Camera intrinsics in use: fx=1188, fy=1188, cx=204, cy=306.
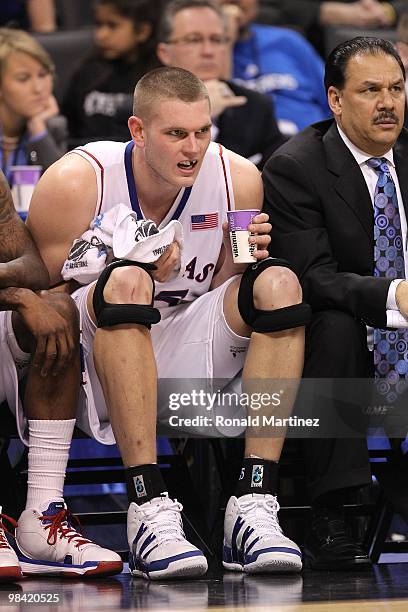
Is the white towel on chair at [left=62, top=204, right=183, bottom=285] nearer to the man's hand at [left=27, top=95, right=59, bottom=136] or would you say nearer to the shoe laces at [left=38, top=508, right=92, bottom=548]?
the shoe laces at [left=38, top=508, right=92, bottom=548]

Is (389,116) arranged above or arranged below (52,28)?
below

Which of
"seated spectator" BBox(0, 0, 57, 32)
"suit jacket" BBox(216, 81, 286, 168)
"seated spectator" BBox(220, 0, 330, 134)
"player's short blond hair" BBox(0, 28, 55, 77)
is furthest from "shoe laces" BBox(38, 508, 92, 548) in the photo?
"seated spectator" BBox(0, 0, 57, 32)

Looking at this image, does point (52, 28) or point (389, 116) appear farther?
point (52, 28)

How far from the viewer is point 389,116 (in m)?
3.35

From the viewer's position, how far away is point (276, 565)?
9.33ft

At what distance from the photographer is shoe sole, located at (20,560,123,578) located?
2.86 m

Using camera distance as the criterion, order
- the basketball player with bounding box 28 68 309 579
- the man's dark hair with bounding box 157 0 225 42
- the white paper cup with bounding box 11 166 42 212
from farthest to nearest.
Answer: the man's dark hair with bounding box 157 0 225 42, the white paper cup with bounding box 11 166 42 212, the basketball player with bounding box 28 68 309 579

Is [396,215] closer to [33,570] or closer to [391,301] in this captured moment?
[391,301]

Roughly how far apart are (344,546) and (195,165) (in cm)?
107

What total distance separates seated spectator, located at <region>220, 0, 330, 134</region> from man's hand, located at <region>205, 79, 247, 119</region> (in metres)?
1.10

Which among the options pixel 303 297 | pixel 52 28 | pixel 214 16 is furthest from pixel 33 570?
pixel 52 28

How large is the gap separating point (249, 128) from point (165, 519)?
8.19 ft

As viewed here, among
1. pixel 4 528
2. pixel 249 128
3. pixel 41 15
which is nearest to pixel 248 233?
pixel 4 528

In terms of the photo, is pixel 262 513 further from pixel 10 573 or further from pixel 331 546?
pixel 10 573
